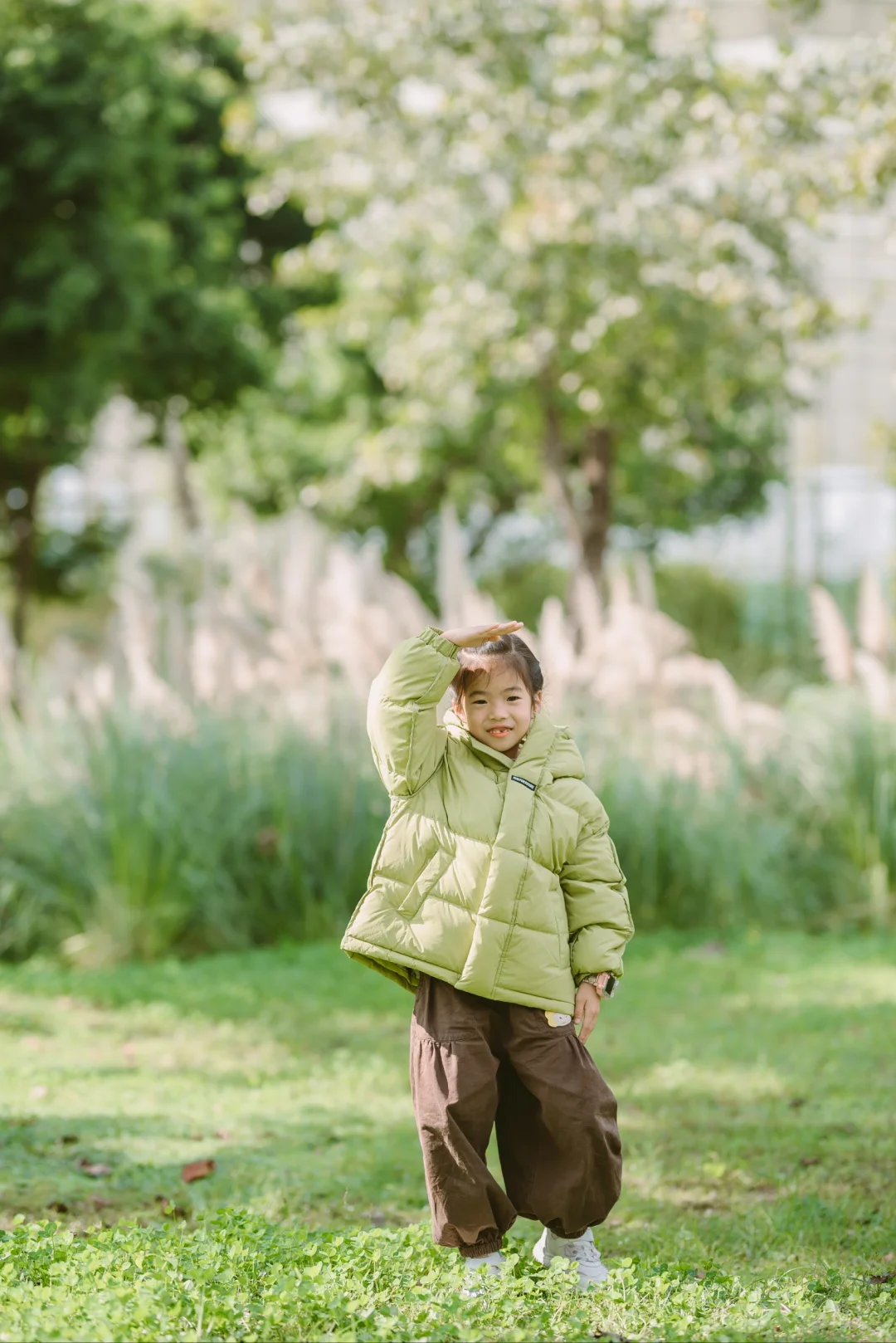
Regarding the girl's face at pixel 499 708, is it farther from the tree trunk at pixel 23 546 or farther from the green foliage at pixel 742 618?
the tree trunk at pixel 23 546

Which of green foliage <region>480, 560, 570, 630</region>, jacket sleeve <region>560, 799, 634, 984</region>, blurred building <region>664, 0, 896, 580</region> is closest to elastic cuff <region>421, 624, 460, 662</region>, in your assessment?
jacket sleeve <region>560, 799, 634, 984</region>

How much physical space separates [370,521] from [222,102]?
6.37m

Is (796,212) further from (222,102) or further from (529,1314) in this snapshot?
(529,1314)

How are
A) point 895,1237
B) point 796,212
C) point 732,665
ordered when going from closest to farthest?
point 895,1237 < point 796,212 < point 732,665

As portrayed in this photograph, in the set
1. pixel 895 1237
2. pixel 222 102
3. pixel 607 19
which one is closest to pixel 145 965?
pixel 895 1237

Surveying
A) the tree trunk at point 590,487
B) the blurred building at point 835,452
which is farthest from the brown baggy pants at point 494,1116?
the blurred building at point 835,452

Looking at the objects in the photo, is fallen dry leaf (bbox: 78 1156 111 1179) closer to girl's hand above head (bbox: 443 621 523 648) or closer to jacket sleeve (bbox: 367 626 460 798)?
jacket sleeve (bbox: 367 626 460 798)

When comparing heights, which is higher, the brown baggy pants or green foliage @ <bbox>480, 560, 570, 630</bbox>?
green foliage @ <bbox>480, 560, 570, 630</bbox>

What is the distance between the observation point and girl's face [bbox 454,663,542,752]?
10.8ft

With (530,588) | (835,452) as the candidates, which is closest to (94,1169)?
(530,588)

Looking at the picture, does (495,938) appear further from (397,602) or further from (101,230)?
(101,230)

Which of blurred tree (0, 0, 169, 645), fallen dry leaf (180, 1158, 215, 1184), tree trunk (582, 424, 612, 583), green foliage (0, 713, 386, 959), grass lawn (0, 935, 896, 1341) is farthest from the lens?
tree trunk (582, 424, 612, 583)

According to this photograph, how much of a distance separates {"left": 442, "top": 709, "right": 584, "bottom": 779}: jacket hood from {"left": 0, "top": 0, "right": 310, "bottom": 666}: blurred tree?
8491 millimetres

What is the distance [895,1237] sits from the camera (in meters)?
3.62
